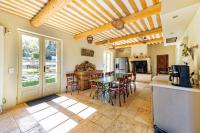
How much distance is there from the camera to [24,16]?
3.19m

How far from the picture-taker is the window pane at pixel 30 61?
11.2 feet

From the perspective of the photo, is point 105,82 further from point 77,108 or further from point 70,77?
point 70,77

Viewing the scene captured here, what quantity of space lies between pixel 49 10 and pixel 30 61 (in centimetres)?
193

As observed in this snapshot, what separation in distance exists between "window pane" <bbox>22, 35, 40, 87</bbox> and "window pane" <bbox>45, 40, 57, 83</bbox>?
0.35 metres

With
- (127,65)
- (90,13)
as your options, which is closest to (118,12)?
(90,13)

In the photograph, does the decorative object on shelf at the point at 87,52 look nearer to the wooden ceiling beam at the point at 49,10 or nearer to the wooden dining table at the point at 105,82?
the wooden dining table at the point at 105,82

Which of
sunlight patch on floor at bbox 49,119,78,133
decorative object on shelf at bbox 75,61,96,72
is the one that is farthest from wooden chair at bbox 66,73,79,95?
sunlight patch on floor at bbox 49,119,78,133

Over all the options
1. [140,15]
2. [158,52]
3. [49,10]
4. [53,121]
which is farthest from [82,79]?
[158,52]

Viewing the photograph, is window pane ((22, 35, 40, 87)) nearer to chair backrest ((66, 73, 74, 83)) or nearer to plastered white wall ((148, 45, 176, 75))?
chair backrest ((66, 73, 74, 83))

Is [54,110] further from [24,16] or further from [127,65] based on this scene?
[127,65]

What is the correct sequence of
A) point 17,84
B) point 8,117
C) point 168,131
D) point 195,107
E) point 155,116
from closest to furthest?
1. point 195,107
2. point 168,131
3. point 155,116
4. point 8,117
5. point 17,84

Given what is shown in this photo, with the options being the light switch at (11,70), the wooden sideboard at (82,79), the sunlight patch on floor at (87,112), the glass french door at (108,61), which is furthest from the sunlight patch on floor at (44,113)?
the glass french door at (108,61)

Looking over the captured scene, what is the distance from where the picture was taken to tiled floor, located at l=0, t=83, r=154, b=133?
6.64 ft

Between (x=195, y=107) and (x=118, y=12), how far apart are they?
274cm
